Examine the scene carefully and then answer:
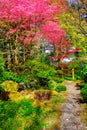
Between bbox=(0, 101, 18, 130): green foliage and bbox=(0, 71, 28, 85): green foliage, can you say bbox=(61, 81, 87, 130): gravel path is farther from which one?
bbox=(0, 71, 28, 85): green foliage

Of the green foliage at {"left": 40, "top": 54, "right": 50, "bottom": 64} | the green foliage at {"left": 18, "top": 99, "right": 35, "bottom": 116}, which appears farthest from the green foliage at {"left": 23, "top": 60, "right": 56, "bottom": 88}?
the green foliage at {"left": 40, "top": 54, "right": 50, "bottom": 64}

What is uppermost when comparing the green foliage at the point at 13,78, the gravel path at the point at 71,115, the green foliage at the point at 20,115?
the green foliage at the point at 13,78

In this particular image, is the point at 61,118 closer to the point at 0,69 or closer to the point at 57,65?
the point at 0,69

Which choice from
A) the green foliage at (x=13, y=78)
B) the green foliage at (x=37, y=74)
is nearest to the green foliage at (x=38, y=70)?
the green foliage at (x=37, y=74)

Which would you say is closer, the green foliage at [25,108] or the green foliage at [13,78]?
the green foliage at [25,108]

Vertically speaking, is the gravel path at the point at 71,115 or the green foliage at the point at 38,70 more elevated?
the green foliage at the point at 38,70

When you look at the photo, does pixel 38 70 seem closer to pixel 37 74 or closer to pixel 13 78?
pixel 37 74

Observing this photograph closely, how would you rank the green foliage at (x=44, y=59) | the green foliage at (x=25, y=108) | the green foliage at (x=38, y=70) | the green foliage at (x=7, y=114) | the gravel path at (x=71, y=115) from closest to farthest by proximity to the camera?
the green foliage at (x=7, y=114) → the gravel path at (x=71, y=115) → the green foliage at (x=25, y=108) → the green foliage at (x=38, y=70) → the green foliage at (x=44, y=59)

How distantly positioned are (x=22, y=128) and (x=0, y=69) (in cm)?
584

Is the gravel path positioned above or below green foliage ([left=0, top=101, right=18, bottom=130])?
below

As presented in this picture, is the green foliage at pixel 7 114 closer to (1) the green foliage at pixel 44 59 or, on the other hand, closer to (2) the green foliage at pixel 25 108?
(2) the green foliage at pixel 25 108

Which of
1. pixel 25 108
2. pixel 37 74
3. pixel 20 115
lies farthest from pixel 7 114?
pixel 37 74

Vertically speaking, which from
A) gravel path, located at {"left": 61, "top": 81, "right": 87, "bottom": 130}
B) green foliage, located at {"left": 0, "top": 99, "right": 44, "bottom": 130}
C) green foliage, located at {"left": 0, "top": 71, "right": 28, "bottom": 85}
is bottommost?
gravel path, located at {"left": 61, "top": 81, "right": 87, "bottom": 130}

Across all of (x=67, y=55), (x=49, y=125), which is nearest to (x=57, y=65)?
(x=67, y=55)
